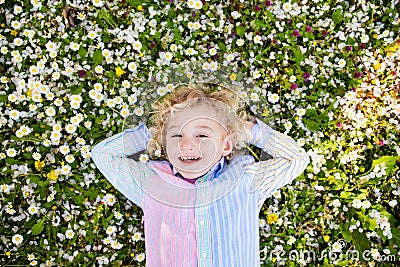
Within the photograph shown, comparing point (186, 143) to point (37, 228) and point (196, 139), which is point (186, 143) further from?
point (37, 228)

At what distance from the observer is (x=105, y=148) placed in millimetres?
1673

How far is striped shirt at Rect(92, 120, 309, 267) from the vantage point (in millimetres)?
1621

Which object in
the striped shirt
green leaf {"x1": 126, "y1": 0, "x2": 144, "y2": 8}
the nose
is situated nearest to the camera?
the nose

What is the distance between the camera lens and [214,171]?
158 centimetres

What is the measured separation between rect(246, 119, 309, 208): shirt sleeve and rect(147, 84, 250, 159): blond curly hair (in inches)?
2.3

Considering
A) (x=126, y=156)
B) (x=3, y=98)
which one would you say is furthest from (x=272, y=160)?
(x=3, y=98)

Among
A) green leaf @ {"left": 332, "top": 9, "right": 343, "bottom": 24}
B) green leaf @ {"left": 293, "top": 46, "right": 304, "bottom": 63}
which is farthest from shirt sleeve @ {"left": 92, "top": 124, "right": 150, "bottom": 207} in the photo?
green leaf @ {"left": 332, "top": 9, "right": 343, "bottom": 24}

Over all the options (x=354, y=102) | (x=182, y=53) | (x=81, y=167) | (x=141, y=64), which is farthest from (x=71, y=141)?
(x=354, y=102)

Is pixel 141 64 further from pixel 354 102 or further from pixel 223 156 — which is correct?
pixel 354 102

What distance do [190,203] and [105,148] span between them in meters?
0.30

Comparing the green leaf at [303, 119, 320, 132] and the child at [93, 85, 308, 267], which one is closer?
the child at [93, 85, 308, 267]

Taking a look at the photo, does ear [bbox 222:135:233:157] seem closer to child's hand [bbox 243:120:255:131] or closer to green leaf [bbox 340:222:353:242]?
child's hand [bbox 243:120:255:131]

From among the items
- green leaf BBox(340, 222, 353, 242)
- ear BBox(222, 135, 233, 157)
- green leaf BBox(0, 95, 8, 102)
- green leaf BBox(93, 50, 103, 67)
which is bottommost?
green leaf BBox(340, 222, 353, 242)

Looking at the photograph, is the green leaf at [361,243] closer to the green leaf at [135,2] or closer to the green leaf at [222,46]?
the green leaf at [222,46]
